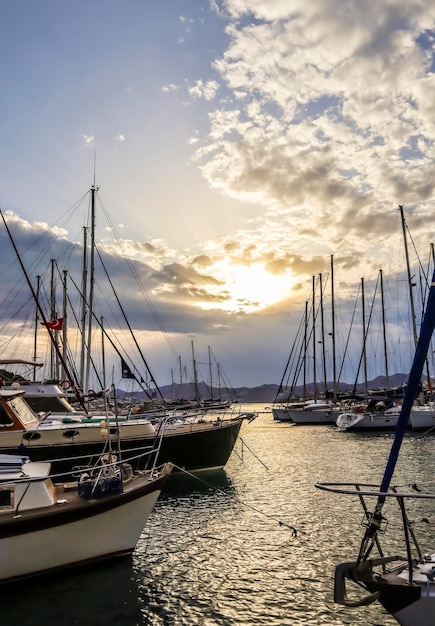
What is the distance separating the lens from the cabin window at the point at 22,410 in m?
17.3

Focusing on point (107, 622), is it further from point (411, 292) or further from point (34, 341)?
point (34, 341)

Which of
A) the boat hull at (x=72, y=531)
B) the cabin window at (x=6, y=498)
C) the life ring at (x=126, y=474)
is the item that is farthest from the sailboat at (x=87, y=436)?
the cabin window at (x=6, y=498)

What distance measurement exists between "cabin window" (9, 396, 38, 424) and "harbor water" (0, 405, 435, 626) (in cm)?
611

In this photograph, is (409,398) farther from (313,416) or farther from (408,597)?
(313,416)

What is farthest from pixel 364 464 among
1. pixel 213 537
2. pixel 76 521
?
pixel 76 521

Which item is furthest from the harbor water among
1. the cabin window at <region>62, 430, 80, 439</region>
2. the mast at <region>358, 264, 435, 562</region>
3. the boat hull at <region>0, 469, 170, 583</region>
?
the cabin window at <region>62, 430, 80, 439</region>

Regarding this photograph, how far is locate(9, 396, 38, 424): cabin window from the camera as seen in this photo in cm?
1727

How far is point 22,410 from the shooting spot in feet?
58.4

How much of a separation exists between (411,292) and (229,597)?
150ft

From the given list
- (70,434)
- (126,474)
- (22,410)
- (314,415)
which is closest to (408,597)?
(126,474)

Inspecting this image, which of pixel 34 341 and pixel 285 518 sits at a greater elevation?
pixel 34 341

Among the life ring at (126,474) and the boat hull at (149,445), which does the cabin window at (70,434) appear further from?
the life ring at (126,474)

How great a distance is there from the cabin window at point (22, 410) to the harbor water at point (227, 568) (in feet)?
20.1

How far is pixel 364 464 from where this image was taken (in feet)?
86.0
